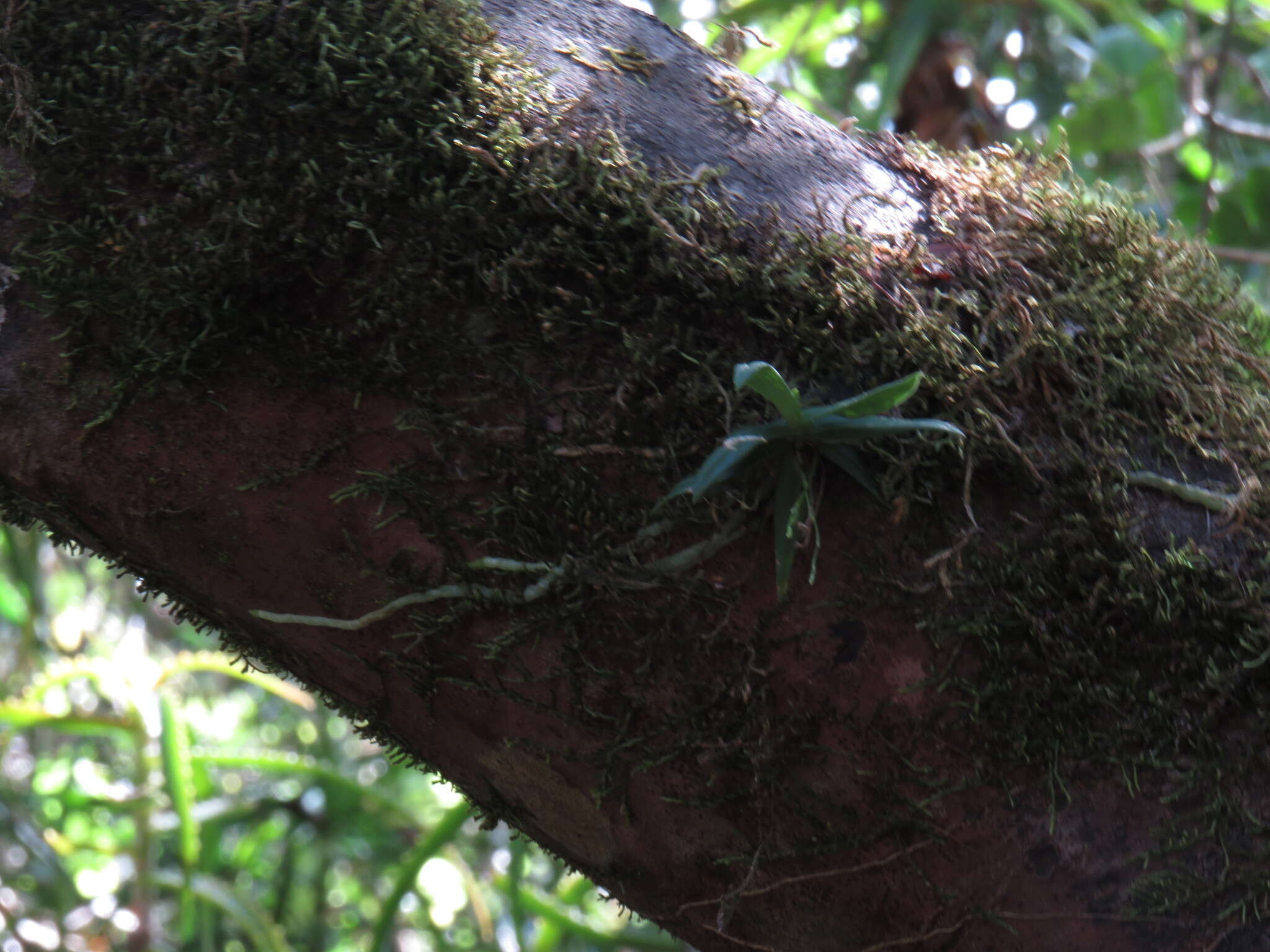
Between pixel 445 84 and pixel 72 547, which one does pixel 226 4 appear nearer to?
pixel 445 84

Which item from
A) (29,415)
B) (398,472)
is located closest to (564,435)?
(398,472)

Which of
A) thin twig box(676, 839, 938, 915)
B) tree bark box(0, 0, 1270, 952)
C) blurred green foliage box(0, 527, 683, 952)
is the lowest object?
blurred green foliage box(0, 527, 683, 952)

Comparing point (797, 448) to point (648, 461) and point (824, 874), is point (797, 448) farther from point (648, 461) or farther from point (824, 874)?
point (824, 874)

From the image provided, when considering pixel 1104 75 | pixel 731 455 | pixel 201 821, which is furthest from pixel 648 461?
pixel 1104 75

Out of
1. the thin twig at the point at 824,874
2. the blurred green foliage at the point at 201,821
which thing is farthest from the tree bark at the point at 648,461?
the blurred green foliage at the point at 201,821

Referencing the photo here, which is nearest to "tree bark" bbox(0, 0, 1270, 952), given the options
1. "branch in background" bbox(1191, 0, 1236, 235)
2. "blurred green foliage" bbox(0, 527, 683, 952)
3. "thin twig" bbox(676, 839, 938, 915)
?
"thin twig" bbox(676, 839, 938, 915)

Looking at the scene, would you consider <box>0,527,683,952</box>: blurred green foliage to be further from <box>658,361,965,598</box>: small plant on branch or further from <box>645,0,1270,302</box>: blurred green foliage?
<box>645,0,1270,302</box>: blurred green foliage

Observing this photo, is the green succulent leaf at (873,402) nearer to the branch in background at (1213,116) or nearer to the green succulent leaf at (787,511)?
the green succulent leaf at (787,511)
